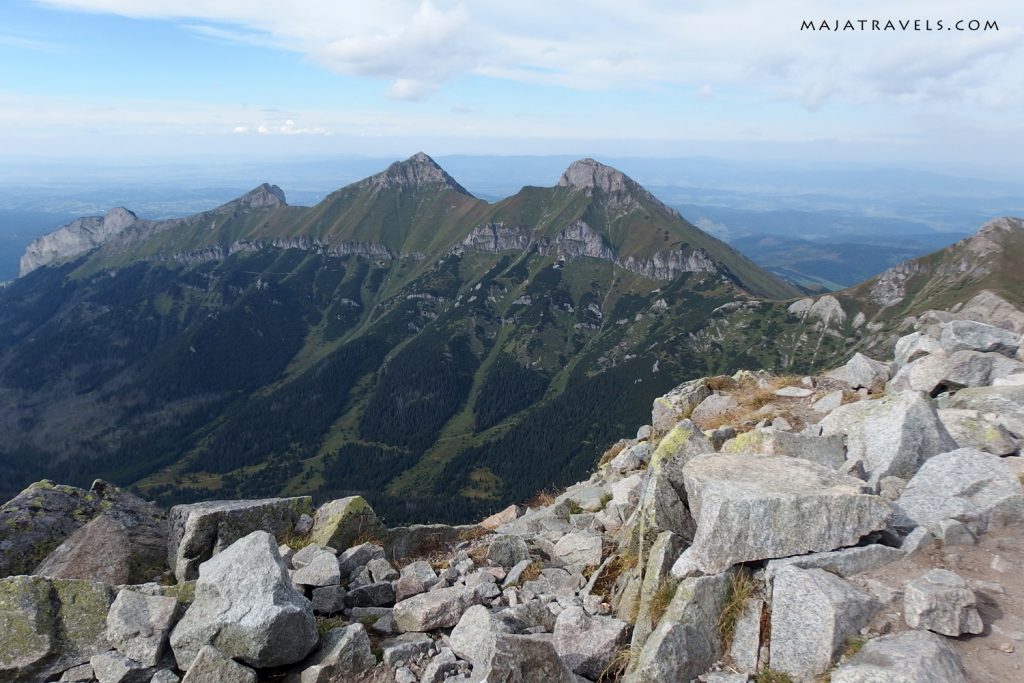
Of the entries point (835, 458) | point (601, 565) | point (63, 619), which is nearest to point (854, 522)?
point (835, 458)

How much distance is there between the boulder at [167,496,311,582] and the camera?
15133 millimetres

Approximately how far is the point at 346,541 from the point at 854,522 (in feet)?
43.3

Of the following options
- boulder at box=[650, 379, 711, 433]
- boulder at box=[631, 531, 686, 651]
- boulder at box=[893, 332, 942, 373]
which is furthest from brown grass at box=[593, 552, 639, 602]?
boulder at box=[893, 332, 942, 373]

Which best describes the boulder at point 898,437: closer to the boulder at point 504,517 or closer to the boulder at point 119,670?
the boulder at point 504,517

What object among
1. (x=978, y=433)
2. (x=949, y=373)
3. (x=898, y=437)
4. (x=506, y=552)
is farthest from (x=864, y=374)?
(x=506, y=552)

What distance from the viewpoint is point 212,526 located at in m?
15.4

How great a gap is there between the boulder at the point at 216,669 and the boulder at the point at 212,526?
5518 mm

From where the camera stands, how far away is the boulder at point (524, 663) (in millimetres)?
8727

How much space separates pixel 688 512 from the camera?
11.7 m

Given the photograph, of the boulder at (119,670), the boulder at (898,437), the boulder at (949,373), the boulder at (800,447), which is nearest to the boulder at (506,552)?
the boulder at (800,447)

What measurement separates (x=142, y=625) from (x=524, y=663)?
7619 millimetres

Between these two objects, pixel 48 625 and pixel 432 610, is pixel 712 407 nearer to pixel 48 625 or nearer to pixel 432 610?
pixel 432 610

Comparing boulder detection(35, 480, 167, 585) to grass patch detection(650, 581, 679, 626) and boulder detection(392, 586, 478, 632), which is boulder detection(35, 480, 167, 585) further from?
grass patch detection(650, 581, 679, 626)

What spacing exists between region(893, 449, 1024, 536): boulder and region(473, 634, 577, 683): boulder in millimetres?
7081
